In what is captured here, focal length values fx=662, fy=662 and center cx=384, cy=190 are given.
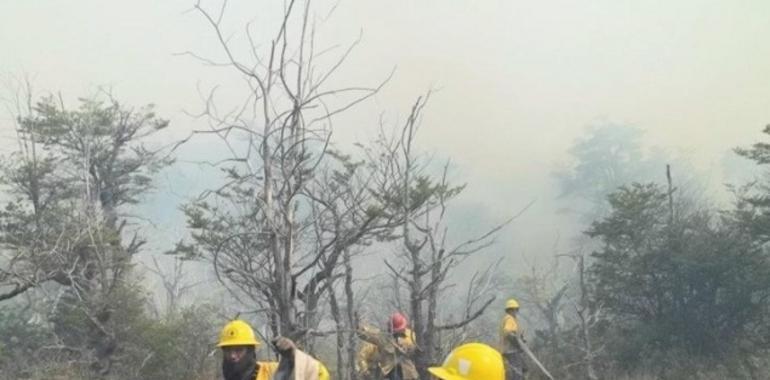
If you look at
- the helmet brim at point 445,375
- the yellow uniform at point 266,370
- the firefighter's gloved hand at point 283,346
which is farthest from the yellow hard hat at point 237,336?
the helmet brim at point 445,375

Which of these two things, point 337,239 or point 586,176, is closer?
point 337,239

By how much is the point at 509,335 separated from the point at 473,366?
6.41m

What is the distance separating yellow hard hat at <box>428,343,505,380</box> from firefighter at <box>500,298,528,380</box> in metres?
6.23

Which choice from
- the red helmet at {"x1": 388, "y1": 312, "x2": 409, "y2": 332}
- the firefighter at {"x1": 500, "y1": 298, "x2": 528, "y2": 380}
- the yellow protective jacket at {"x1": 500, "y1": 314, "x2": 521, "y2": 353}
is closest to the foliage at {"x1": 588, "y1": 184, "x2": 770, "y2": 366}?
the firefighter at {"x1": 500, "y1": 298, "x2": 528, "y2": 380}

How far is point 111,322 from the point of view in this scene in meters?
13.9

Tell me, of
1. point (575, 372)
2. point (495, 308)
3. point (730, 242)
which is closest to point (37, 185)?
point (575, 372)

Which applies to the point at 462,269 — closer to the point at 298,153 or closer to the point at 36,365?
the point at 36,365

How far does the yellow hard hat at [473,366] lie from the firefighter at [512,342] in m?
6.23

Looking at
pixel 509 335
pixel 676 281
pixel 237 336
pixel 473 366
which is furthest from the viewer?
pixel 676 281

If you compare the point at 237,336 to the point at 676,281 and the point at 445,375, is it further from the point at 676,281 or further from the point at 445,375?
the point at 676,281

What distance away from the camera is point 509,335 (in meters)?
9.29

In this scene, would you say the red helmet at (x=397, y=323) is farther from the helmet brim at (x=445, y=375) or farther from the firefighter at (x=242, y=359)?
the helmet brim at (x=445, y=375)

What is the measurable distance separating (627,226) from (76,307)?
11745 millimetres

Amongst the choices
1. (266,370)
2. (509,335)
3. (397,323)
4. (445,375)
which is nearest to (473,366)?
(445,375)
